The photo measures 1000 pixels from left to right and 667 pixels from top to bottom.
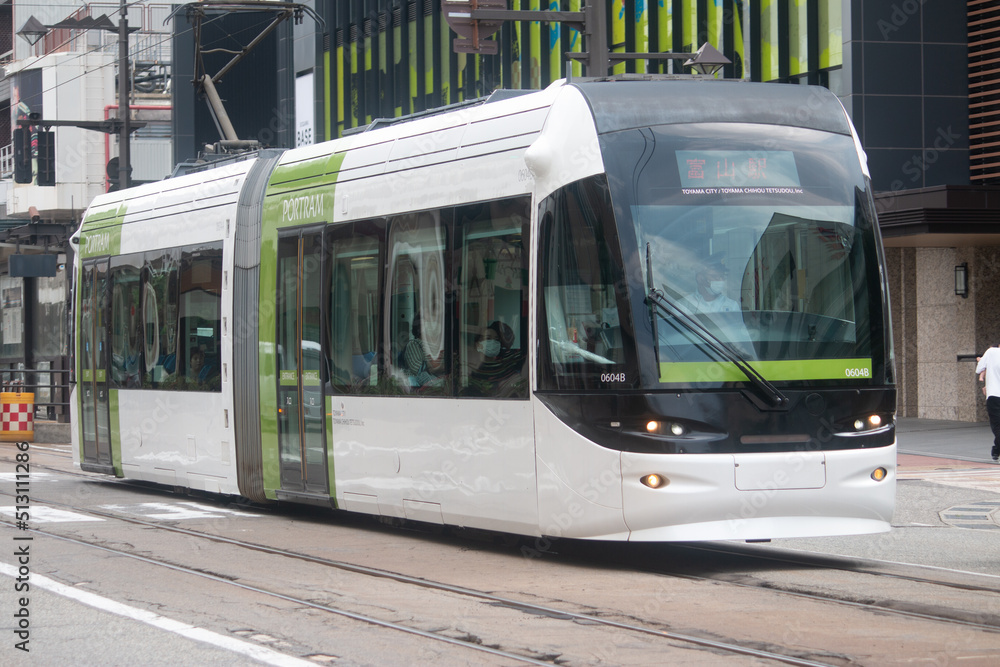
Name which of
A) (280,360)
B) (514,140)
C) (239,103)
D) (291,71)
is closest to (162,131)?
(239,103)

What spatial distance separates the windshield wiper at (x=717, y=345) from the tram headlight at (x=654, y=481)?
2.78 ft

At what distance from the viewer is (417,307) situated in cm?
1049

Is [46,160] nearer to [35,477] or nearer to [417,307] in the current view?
[35,477]

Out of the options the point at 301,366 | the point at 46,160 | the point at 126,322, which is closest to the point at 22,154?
the point at 46,160

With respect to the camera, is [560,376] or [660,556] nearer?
[560,376]

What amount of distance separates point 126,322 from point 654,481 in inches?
340

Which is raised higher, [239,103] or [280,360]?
[239,103]

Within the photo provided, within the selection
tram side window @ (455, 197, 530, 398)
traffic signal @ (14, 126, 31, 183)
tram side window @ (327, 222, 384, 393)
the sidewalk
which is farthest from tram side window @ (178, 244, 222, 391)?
traffic signal @ (14, 126, 31, 183)

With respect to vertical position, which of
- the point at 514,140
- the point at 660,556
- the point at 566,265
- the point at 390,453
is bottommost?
the point at 660,556

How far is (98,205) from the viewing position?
1686cm

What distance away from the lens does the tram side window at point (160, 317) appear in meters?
14.4

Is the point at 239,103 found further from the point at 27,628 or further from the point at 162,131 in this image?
the point at 27,628

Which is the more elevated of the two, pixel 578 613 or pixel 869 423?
pixel 869 423

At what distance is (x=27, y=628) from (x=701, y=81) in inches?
221
